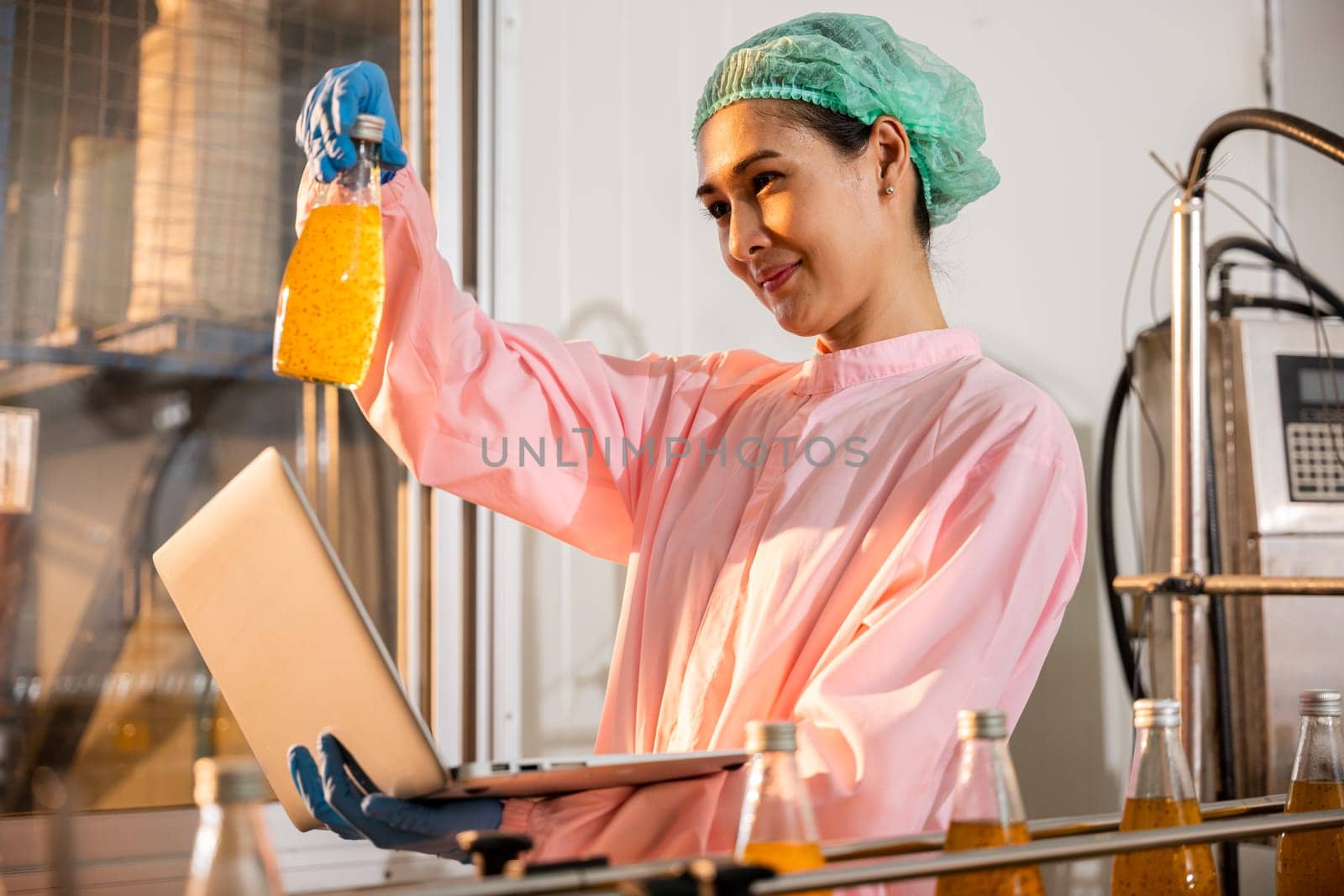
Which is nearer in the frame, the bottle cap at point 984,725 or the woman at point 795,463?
the bottle cap at point 984,725

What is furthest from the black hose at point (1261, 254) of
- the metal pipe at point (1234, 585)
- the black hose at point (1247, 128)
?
the metal pipe at point (1234, 585)

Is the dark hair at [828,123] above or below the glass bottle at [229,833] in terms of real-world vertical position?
above

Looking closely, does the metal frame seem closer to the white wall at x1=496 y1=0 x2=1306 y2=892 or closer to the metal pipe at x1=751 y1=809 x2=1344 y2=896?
the white wall at x1=496 y1=0 x2=1306 y2=892

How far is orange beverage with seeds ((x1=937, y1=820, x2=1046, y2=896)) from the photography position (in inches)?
27.9

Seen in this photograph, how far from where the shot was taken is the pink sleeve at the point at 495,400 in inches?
49.3

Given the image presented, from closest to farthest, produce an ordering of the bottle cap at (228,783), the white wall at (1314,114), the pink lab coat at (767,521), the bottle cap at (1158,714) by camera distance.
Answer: the bottle cap at (228,783) < the bottle cap at (1158,714) < the pink lab coat at (767,521) < the white wall at (1314,114)

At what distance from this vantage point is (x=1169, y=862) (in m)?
0.82

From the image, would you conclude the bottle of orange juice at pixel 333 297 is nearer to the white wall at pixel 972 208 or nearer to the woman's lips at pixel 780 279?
the woman's lips at pixel 780 279

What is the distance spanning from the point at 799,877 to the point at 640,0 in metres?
2.01

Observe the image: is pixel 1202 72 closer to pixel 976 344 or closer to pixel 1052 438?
pixel 976 344

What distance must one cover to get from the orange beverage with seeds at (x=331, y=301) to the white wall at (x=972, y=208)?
3.41 ft

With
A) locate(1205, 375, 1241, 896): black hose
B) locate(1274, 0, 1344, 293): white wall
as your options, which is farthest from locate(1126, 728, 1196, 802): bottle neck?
locate(1274, 0, 1344, 293): white wall

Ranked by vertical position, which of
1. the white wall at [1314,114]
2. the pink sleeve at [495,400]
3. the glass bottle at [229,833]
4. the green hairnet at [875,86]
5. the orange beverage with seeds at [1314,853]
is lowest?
the orange beverage with seeds at [1314,853]

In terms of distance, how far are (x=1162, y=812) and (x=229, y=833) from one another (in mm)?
586
